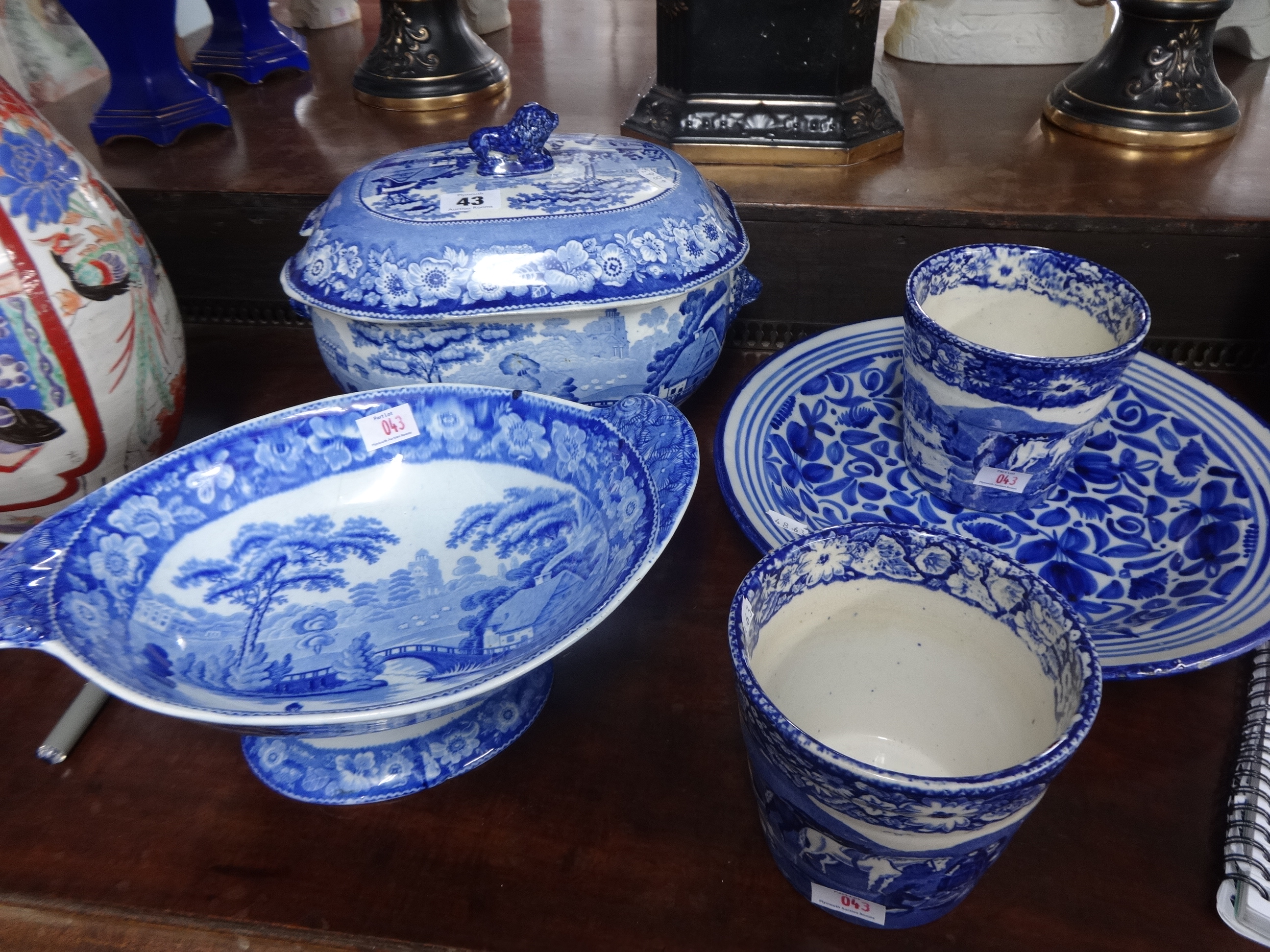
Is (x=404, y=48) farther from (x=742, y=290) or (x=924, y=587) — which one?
(x=924, y=587)

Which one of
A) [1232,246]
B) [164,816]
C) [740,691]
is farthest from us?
[1232,246]

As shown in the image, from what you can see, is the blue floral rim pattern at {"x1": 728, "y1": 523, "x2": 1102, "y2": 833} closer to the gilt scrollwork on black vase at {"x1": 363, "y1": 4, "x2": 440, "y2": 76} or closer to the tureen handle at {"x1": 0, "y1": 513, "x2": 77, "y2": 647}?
the tureen handle at {"x1": 0, "y1": 513, "x2": 77, "y2": 647}

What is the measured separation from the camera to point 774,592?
394 mm

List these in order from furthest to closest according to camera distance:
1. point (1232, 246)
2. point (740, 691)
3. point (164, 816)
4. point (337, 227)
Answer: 1. point (1232, 246)
2. point (337, 227)
3. point (164, 816)
4. point (740, 691)

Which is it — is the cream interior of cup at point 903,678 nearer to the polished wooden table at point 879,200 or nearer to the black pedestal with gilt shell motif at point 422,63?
the polished wooden table at point 879,200

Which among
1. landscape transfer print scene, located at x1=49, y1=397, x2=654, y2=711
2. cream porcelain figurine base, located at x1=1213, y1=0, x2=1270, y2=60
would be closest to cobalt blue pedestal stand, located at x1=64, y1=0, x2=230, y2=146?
landscape transfer print scene, located at x1=49, y1=397, x2=654, y2=711

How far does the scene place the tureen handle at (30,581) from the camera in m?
0.39

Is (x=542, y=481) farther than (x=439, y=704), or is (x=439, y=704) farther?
(x=542, y=481)

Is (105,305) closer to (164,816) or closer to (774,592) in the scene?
(164,816)

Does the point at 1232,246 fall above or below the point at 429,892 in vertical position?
above

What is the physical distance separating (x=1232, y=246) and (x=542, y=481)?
523mm

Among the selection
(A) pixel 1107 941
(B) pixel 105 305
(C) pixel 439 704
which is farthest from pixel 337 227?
(A) pixel 1107 941

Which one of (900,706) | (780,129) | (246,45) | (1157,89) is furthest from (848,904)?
(246,45)

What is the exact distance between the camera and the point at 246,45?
0.97 m
